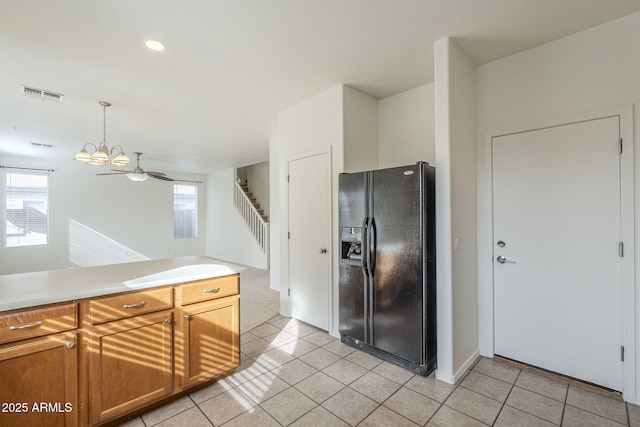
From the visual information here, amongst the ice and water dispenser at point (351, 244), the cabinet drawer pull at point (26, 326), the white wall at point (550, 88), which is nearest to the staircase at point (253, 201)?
the ice and water dispenser at point (351, 244)

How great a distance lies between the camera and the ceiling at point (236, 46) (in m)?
2.01

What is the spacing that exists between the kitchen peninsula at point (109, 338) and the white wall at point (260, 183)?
21.0 ft

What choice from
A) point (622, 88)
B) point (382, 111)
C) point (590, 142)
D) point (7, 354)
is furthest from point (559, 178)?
point (7, 354)

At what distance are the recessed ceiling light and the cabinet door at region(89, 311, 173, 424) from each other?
84.0 inches

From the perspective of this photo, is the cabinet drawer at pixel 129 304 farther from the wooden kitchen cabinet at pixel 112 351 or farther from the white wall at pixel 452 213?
the white wall at pixel 452 213

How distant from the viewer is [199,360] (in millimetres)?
2178

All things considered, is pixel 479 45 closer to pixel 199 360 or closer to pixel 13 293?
pixel 199 360

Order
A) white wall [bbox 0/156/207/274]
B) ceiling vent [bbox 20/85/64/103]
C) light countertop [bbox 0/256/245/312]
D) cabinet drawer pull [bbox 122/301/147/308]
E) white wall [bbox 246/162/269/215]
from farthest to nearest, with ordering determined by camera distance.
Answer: white wall [bbox 246/162/269/215]
white wall [bbox 0/156/207/274]
ceiling vent [bbox 20/85/64/103]
cabinet drawer pull [bbox 122/301/147/308]
light countertop [bbox 0/256/245/312]

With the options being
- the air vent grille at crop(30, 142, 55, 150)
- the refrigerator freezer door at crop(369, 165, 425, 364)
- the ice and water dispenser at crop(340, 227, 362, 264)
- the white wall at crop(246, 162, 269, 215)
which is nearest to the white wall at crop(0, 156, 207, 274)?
the air vent grille at crop(30, 142, 55, 150)

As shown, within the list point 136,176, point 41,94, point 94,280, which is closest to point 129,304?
point 94,280

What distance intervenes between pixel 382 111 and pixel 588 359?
3042 millimetres

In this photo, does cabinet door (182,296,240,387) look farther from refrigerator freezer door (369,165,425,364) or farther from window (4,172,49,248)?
window (4,172,49,248)

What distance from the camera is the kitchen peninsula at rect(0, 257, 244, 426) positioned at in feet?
5.00

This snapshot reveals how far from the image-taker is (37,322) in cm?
155
